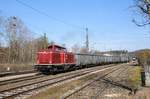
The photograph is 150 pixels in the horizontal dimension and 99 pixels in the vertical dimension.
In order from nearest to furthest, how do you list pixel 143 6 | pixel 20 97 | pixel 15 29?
1. pixel 20 97
2. pixel 143 6
3. pixel 15 29

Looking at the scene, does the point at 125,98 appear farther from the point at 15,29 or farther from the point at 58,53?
the point at 15,29

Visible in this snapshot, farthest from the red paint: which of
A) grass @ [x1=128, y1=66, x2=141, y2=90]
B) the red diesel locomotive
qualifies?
grass @ [x1=128, y1=66, x2=141, y2=90]

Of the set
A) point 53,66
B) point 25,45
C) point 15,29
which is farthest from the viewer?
point 25,45

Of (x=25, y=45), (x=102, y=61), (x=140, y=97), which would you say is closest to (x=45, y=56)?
(x=140, y=97)

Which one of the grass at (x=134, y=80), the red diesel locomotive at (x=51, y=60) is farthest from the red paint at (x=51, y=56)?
the grass at (x=134, y=80)

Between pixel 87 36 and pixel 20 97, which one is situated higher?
pixel 87 36

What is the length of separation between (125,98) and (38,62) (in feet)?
78.7

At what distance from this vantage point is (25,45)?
307 ft

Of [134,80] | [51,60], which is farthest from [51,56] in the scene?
[134,80]

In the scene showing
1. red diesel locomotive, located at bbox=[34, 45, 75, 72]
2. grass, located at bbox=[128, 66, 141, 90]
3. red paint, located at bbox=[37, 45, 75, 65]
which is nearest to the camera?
grass, located at bbox=[128, 66, 141, 90]

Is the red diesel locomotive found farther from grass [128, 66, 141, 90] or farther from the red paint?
grass [128, 66, 141, 90]

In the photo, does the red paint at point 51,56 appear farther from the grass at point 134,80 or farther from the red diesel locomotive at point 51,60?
the grass at point 134,80

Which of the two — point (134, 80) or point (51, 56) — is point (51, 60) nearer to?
point (51, 56)

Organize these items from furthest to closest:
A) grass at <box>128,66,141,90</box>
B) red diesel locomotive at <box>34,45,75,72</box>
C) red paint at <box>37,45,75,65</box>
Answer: red paint at <box>37,45,75,65</box>
red diesel locomotive at <box>34,45,75,72</box>
grass at <box>128,66,141,90</box>
